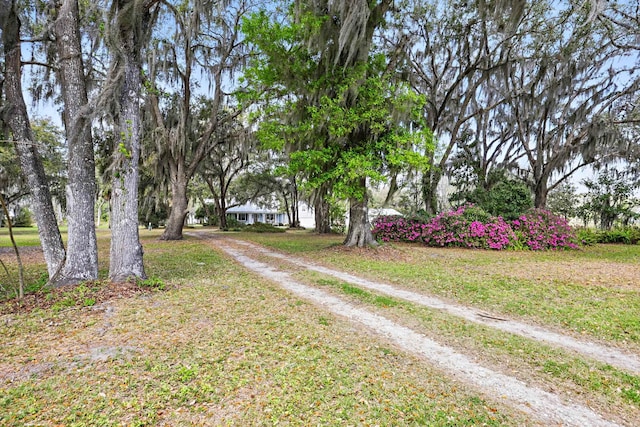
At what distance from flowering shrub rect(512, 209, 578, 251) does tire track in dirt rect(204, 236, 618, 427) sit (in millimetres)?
10590

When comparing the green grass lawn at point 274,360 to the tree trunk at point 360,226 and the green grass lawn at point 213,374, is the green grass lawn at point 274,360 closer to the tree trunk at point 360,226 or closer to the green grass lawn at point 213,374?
the green grass lawn at point 213,374

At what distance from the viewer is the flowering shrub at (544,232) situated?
465 inches

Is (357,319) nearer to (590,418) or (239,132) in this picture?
(590,418)

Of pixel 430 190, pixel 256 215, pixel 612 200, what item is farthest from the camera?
pixel 256 215

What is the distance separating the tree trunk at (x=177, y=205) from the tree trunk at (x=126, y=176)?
992 cm

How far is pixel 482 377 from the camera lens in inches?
103

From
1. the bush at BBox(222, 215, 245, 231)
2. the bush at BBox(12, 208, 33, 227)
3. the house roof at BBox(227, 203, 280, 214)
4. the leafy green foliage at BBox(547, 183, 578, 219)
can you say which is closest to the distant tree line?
the bush at BBox(222, 215, 245, 231)

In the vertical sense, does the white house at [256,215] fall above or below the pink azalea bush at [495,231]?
above

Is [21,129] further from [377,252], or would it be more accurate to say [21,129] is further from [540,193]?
[540,193]

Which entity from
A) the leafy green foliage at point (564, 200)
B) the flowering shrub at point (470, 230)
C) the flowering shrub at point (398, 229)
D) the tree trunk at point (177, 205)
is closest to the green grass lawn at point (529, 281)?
the flowering shrub at point (470, 230)

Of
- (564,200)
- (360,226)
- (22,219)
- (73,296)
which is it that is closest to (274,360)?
(73,296)

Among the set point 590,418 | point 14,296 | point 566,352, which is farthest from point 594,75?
point 14,296

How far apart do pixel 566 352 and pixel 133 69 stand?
24.1 feet

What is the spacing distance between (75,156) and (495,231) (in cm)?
1287
